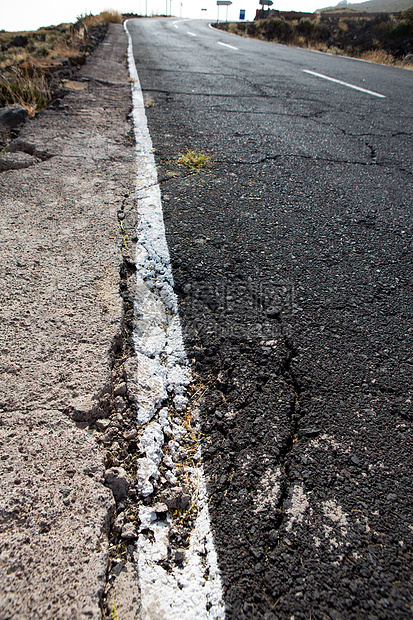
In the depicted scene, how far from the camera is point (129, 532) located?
1038 millimetres

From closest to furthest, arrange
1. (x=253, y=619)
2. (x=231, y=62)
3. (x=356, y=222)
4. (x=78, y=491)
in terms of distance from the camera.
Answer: (x=253, y=619) < (x=78, y=491) < (x=356, y=222) < (x=231, y=62)

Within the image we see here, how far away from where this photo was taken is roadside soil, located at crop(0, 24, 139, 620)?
93cm

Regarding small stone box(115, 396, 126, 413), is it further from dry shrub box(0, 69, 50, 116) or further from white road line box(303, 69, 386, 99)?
white road line box(303, 69, 386, 99)

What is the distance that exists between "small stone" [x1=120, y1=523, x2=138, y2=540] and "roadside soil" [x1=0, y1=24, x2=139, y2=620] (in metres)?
0.05

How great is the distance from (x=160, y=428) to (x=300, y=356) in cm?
64

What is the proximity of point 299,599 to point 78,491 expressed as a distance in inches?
24.9

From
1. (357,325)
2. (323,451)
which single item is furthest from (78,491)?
(357,325)

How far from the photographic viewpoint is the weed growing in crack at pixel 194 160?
3059 mm

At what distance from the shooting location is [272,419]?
1.33 m

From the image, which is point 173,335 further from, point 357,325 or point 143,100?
point 143,100

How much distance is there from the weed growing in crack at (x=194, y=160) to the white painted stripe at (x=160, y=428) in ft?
2.09

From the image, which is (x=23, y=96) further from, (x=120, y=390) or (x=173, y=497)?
(x=173, y=497)

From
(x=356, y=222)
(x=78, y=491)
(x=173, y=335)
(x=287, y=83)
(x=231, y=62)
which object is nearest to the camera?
(x=78, y=491)

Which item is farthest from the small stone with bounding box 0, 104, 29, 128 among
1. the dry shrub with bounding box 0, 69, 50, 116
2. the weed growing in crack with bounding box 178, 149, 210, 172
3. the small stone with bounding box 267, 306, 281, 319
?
the small stone with bounding box 267, 306, 281, 319
